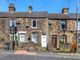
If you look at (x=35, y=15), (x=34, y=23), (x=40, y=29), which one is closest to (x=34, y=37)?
(x=40, y=29)

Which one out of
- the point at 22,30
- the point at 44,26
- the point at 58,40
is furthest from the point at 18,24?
the point at 58,40

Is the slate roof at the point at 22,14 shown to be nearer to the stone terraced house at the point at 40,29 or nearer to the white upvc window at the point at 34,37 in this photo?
the stone terraced house at the point at 40,29

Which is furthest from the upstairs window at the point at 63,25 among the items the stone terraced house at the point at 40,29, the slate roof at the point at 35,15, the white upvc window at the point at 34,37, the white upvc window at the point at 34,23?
the white upvc window at the point at 34,37

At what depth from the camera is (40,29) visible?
4225cm

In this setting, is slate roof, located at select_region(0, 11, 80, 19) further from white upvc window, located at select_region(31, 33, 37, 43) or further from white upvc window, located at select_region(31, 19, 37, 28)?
white upvc window, located at select_region(31, 33, 37, 43)

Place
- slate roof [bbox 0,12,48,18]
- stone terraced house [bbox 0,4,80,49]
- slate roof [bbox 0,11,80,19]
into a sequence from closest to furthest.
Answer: stone terraced house [bbox 0,4,80,49]
slate roof [bbox 0,11,80,19]
slate roof [bbox 0,12,48,18]

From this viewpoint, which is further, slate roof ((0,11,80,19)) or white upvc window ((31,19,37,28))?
slate roof ((0,11,80,19))

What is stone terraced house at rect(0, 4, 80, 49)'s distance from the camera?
4212 centimetres

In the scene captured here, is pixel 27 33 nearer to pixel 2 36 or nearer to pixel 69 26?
pixel 2 36

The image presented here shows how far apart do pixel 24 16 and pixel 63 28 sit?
23.1 feet

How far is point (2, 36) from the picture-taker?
4244 cm

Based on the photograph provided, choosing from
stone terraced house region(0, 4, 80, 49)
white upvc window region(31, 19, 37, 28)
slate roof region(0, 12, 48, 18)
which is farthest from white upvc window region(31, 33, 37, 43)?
slate roof region(0, 12, 48, 18)

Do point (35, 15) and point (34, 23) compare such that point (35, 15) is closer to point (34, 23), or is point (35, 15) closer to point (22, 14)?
point (34, 23)

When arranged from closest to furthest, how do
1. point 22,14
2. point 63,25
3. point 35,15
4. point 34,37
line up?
point 34,37 < point 35,15 < point 63,25 < point 22,14
